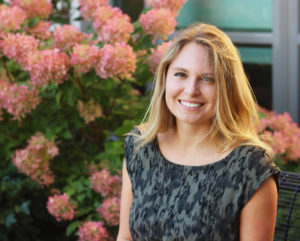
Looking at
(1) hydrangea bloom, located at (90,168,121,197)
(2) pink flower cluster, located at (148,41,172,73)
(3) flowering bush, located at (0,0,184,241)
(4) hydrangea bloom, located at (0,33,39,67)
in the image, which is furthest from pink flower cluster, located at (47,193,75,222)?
(2) pink flower cluster, located at (148,41,172,73)

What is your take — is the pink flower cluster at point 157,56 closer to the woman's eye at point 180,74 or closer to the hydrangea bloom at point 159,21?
the hydrangea bloom at point 159,21

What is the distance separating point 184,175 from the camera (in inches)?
74.9

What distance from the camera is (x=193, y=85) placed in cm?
181

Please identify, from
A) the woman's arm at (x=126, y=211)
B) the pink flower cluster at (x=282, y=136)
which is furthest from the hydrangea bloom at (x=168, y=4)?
the woman's arm at (x=126, y=211)

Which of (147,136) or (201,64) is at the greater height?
(201,64)

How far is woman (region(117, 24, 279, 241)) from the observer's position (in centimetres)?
176

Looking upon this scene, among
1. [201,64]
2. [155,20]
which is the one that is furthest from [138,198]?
[155,20]

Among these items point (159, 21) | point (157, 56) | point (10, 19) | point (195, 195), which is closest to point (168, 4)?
point (159, 21)

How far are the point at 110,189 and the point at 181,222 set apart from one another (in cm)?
75

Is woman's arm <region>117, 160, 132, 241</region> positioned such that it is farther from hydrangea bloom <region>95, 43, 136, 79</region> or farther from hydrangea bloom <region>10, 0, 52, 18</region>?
hydrangea bloom <region>10, 0, 52, 18</region>

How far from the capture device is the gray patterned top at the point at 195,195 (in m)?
1.78

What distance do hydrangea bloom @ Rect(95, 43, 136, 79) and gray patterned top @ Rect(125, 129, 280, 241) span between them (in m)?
0.56

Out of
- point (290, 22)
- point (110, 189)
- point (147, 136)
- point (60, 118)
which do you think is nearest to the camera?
point (147, 136)

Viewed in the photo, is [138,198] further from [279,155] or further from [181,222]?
[279,155]
